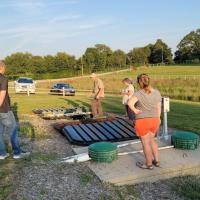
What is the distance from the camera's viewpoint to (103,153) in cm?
632

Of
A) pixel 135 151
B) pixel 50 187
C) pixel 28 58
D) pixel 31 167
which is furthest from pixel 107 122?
pixel 28 58

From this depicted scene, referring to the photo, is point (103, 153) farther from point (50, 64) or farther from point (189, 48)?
point (189, 48)

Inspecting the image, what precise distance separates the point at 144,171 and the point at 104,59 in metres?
111

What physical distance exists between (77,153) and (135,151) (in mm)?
1190

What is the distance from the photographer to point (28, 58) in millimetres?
108250

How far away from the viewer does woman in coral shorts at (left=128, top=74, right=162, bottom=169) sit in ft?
18.7

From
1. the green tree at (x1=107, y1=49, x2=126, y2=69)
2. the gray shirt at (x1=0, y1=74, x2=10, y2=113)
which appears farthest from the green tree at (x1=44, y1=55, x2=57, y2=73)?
the gray shirt at (x1=0, y1=74, x2=10, y2=113)

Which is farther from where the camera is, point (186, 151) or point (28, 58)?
point (28, 58)

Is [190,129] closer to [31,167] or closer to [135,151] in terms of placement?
[135,151]

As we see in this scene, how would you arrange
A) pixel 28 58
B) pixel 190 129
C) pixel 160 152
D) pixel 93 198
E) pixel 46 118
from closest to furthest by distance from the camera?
pixel 93 198 < pixel 160 152 < pixel 190 129 < pixel 46 118 < pixel 28 58

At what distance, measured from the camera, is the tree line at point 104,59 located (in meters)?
102

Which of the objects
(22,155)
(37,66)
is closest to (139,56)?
(37,66)

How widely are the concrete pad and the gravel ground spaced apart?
15cm

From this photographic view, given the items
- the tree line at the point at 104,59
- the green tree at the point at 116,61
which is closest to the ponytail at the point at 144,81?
the tree line at the point at 104,59
